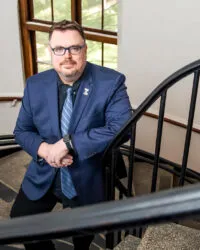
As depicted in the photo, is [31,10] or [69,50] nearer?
[69,50]

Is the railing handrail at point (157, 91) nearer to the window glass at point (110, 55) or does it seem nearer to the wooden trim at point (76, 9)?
the window glass at point (110, 55)

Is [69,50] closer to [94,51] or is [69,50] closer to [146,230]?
[146,230]

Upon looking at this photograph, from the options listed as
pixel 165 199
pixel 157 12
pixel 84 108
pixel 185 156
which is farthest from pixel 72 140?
pixel 157 12

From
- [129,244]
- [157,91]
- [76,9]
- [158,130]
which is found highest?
[76,9]

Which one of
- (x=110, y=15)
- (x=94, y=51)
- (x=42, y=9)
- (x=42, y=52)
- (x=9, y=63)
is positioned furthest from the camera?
(x=42, y=52)

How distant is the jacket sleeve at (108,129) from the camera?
162cm

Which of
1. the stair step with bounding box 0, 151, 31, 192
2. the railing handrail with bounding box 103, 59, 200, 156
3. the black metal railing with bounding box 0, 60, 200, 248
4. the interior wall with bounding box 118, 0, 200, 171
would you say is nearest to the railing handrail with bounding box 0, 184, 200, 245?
the black metal railing with bounding box 0, 60, 200, 248

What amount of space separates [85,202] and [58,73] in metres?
0.61

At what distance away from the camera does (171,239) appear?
1521mm

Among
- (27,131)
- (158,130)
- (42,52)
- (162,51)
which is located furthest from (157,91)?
(42,52)

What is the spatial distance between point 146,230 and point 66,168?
0.45 metres

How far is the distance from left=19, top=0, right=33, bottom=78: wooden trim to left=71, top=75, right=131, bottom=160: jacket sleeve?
2.55 meters

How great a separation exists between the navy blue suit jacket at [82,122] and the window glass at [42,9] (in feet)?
7.50

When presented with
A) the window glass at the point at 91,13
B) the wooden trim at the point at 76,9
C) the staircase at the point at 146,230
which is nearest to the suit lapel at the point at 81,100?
the staircase at the point at 146,230
